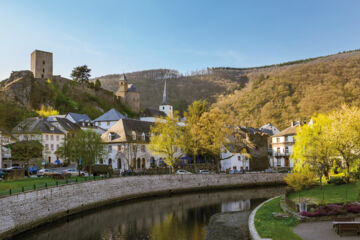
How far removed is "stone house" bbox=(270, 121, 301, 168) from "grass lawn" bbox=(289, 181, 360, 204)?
40514 millimetres

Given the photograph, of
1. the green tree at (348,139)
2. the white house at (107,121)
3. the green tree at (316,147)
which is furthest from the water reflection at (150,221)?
the white house at (107,121)

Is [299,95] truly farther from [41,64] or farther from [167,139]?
[167,139]

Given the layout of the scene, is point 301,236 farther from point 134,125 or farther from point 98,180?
point 134,125

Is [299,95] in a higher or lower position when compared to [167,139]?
higher

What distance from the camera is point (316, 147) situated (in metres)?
40.0

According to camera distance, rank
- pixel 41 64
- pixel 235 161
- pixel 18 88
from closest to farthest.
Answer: pixel 235 161 → pixel 18 88 → pixel 41 64

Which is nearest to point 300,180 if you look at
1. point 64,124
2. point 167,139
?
point 167,139

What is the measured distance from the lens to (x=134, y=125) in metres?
66.7

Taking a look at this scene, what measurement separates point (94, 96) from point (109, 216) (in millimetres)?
93151

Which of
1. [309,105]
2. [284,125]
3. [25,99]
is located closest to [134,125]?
[25,99]

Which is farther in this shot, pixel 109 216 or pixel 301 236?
pixel 109 216

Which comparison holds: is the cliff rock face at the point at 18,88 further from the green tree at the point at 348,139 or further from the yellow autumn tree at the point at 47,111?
the green tree at the point at 348,139

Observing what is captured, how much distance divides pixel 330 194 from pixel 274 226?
12.8 metres

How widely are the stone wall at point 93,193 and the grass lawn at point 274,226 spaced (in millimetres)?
18510
